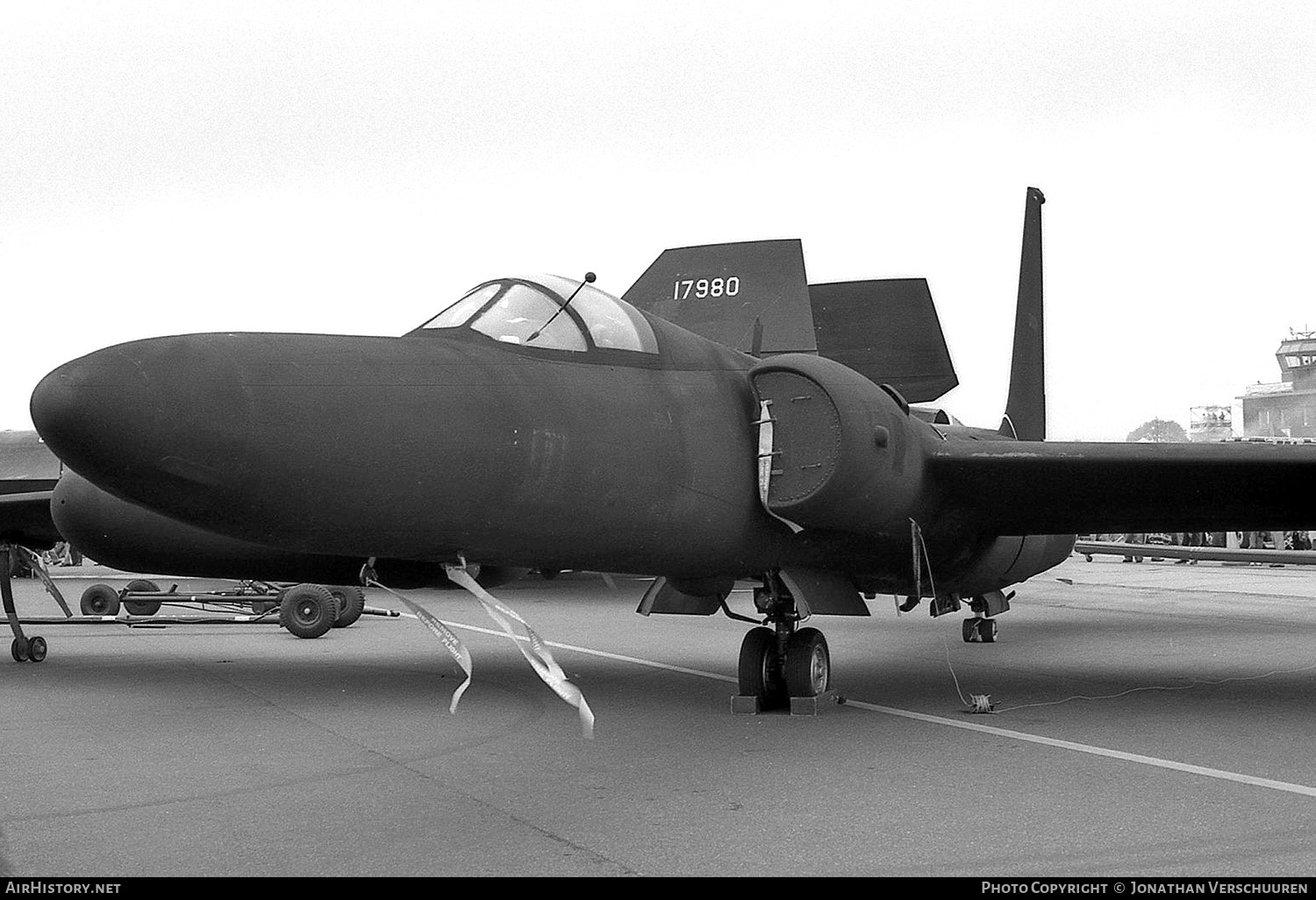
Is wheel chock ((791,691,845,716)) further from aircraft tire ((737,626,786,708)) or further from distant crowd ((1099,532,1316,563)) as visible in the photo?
distant crowd ((1099,532,1316,563))

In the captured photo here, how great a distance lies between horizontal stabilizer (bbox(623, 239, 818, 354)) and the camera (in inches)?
663

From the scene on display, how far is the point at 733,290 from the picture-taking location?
1720cm

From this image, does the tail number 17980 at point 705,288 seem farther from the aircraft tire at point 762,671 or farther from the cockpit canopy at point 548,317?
the cockpit canopy at point 548,317

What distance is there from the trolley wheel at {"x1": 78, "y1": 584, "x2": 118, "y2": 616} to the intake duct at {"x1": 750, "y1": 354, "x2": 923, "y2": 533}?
1059 cm

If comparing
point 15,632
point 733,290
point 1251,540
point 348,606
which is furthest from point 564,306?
point 1251,540

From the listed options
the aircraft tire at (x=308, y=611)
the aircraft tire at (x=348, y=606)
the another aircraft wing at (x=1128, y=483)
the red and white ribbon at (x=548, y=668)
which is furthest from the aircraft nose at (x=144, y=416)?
the aircraft tire at (x=348, y=606)

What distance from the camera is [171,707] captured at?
850 centimetres

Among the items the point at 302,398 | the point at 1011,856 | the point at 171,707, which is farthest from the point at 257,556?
the point at 1011,856

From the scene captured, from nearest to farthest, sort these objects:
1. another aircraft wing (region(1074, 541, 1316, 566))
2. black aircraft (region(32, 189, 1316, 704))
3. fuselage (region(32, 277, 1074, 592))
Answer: fuselage (region(32, 277, 1074, 592)) < black aircraft (region(32, 189, 1316, 704)) < another aircraft wing (region(1074, 541, 1316, 566))

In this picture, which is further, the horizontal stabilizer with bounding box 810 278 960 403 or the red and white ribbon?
the horizontal stabilizer with bounding box 810 278 960 403

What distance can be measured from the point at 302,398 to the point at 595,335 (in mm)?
1967

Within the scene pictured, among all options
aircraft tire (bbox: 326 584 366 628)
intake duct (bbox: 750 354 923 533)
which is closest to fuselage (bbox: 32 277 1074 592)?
intake duct (bbox: 750 354 923 533)

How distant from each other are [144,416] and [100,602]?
38.8 ft

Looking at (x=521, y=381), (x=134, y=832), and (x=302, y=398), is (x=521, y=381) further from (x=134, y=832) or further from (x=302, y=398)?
(x=134, y=832)
